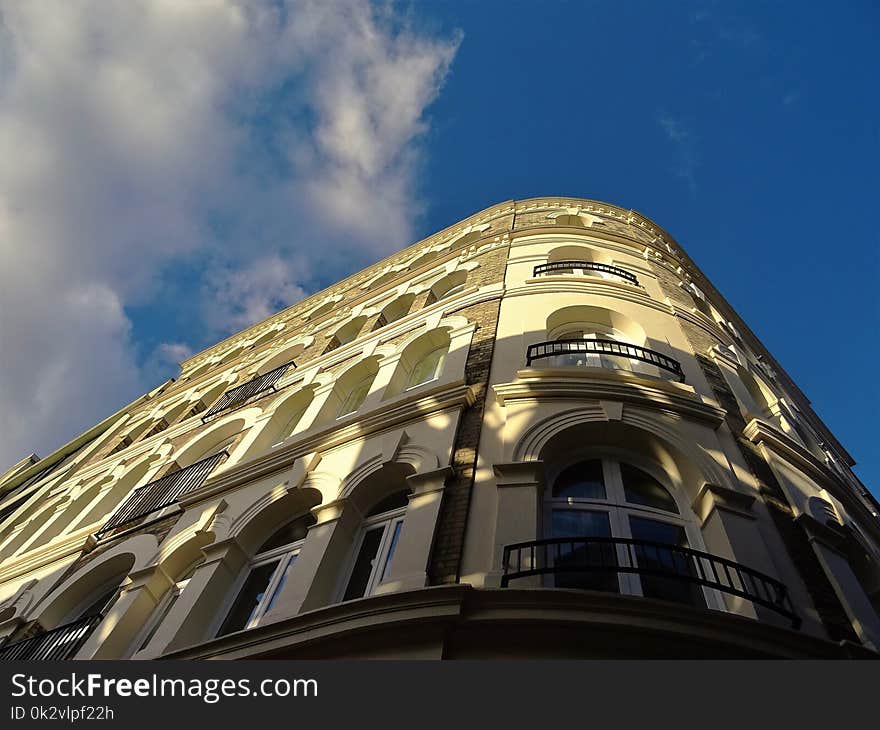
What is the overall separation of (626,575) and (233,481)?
679 cm

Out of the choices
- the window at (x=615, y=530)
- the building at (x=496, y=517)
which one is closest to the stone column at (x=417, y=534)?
the building at (x=496, y=517)

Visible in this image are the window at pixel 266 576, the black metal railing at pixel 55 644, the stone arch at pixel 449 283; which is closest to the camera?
the window at pixel 266 576

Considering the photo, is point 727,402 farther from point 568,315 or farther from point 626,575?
point 626,575

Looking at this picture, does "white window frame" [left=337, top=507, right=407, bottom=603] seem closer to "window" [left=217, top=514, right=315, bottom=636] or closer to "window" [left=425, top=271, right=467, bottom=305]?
"window" [left=217, top=514, right=315, bottom=636]

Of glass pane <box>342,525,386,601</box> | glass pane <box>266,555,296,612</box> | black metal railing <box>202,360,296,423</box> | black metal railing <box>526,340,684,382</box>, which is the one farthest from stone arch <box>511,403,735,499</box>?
black metal railing <box>202,360,296,423</box>

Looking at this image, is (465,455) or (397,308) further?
(397,308)

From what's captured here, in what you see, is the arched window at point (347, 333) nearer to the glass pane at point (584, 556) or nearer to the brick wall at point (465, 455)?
the brick wall at point (465, 455)

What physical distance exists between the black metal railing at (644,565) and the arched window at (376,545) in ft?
5.96

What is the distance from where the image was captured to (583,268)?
48.1 ft

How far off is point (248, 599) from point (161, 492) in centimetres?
577

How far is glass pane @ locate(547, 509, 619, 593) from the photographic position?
6301 millimetres

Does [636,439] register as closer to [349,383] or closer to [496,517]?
[496,517]

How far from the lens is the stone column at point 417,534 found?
6.36 meters

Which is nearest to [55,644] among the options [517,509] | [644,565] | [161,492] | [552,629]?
[161,492]
